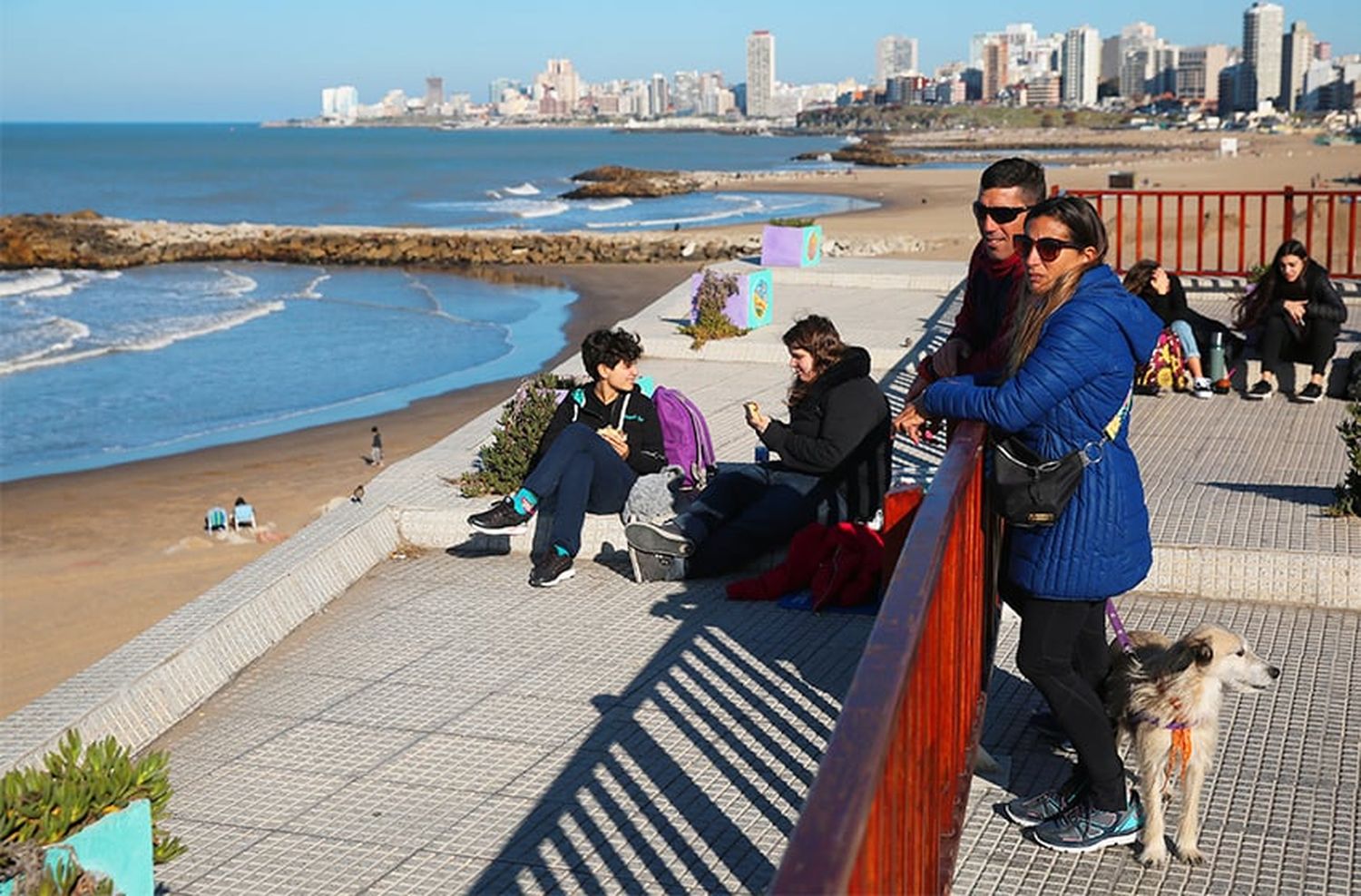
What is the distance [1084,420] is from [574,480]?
3601 mm

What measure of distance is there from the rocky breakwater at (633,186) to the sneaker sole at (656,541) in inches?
2704

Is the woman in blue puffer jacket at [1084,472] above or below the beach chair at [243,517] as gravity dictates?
above

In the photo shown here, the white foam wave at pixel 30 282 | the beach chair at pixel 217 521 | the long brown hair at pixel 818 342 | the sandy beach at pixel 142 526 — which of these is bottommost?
the white foam wave at pixel 30 282

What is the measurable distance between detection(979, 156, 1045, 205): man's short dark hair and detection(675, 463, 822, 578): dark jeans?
6.96 feet

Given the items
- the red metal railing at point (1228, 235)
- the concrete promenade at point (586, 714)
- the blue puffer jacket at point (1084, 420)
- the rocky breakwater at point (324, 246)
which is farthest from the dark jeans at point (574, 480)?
the rocky breakwater at point (324, 246)

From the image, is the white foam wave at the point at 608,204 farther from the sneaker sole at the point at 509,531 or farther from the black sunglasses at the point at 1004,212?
the black sunglasses at the point at 1004,212

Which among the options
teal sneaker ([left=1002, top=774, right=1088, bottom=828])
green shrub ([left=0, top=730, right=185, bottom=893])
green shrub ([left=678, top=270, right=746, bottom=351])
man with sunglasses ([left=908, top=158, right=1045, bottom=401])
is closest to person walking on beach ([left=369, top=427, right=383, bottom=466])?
green shrub ([left=678, top=270, right=746, bottom=351])

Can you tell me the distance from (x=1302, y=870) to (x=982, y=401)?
1.45 meters

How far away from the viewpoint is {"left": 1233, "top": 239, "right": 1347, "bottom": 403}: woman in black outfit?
417 inches

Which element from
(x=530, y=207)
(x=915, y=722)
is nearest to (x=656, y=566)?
(x=915, y=722)

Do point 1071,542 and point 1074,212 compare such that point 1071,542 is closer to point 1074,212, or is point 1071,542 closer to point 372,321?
point 1074,212

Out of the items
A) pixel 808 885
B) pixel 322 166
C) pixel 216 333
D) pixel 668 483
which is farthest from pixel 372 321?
pixel 322 166

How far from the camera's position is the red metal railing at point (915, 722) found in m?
2.15

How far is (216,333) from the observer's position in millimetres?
28062
